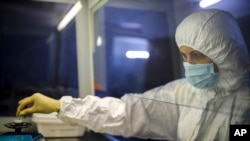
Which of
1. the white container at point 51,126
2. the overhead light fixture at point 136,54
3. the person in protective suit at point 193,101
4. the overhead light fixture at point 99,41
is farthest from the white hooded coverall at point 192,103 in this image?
the overhead light fixture at point 99,41

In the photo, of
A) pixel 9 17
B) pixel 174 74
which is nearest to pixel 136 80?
pixel 174 74

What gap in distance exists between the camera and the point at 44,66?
190 cm

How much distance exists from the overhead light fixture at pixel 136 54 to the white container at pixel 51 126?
640mm

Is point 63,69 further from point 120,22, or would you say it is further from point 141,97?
point 141,97

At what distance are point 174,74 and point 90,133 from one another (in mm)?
1025

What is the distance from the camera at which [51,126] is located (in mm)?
1733

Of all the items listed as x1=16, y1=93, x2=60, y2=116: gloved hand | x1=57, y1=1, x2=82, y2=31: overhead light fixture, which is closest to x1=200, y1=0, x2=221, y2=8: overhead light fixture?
x1=16, y1=93, x2=60, y2=116: gloved hand

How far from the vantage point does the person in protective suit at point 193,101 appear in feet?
2.75

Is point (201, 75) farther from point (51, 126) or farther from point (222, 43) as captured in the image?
point (51, 126)

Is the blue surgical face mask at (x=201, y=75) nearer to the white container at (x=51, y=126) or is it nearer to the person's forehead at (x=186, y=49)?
the person's forehead at (x=186, y=49)

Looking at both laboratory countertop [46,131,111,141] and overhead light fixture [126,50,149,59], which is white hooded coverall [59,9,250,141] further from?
laboratory countertop [46,131,111,141]

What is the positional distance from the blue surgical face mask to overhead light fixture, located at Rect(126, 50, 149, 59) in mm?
388

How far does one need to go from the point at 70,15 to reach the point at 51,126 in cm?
→ 86

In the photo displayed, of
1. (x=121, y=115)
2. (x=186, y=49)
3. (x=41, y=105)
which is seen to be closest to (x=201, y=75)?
(x=186, y=49)
